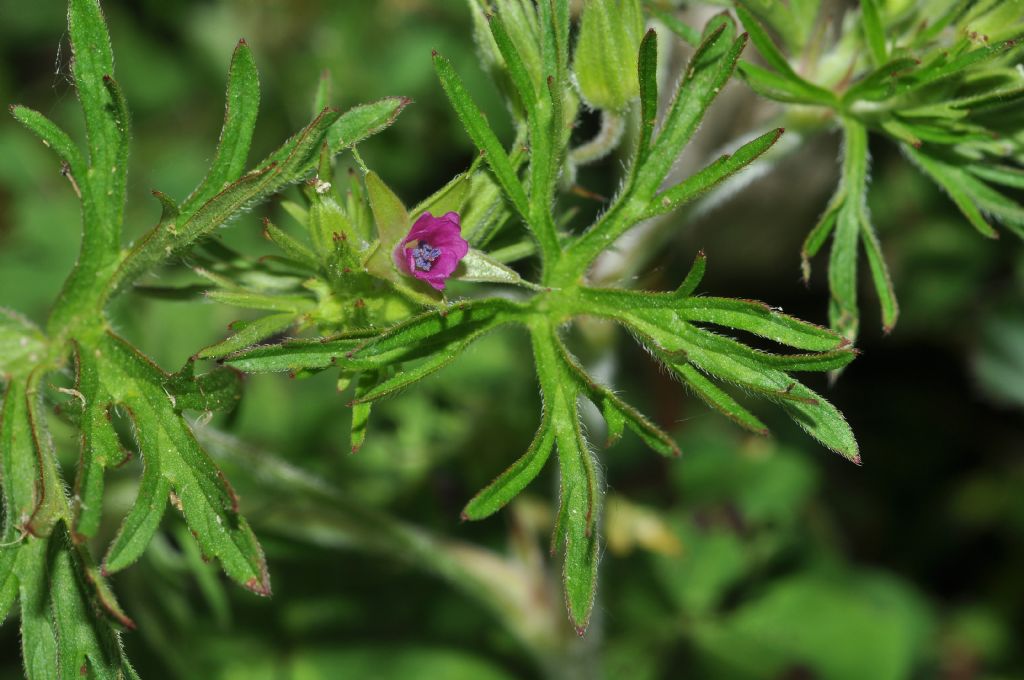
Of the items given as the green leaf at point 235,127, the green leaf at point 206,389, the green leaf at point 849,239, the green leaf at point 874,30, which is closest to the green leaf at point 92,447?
the green leaf at point 206,389

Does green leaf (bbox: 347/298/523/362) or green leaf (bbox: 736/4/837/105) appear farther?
green leaf (bbox: 736/4/837/105)

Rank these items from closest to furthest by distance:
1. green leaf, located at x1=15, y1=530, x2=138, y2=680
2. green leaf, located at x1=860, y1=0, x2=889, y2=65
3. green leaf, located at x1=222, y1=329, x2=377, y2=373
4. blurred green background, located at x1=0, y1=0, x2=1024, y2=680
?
green leaf, located at x1=222, y1=329, x2=377, y2=373 < green leaf, located at x1=15, y1=530, x2=138, y2=680 < green leaf, located at x1=860, y1=0, x2=889, y2=65 < blurred green background, located at x1=0, y1=0, x2=1024, y2=680

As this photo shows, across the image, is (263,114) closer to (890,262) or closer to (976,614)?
(890,262)

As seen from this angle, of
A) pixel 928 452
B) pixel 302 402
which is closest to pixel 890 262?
pixel 928 452

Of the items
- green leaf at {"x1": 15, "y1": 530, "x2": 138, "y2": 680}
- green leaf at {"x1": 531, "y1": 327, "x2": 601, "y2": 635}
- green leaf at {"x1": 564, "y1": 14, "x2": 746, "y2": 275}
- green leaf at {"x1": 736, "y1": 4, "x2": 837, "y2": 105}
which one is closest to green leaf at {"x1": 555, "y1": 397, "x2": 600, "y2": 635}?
green leaf at {"x1": 531, "y1": 327, "x2": 601, "y2": 635}

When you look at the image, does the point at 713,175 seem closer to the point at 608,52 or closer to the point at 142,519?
the point at 608,52

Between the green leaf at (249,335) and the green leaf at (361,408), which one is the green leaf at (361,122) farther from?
the green leaf at (361,408)

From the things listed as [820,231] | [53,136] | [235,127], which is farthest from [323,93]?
[820,231]

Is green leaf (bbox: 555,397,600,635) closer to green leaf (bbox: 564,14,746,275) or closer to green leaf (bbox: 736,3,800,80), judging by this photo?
green leaf (bbox: 564,14,746,275)
